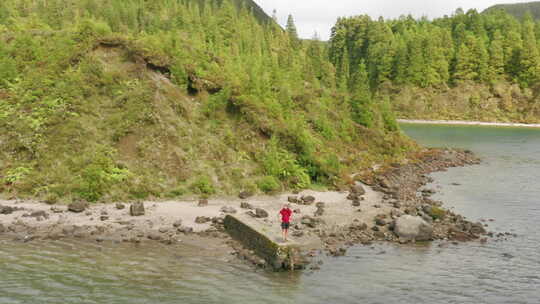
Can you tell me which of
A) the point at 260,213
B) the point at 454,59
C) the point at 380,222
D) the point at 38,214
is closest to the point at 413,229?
the point at 380,222

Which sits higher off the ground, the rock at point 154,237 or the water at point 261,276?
the rock at point 154,237

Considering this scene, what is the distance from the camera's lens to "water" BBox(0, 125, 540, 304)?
2152 centimetres

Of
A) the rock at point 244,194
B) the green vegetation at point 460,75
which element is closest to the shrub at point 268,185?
the rock at point 244,194

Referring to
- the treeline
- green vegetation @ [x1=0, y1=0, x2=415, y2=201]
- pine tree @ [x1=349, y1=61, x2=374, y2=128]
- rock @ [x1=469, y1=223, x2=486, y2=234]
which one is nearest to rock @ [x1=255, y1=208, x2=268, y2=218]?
green vegetation @ [x1=0, y1=0, x2=415, y2=201]

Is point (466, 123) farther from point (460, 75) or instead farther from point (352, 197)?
point (352, 197)

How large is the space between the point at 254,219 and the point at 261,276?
9.61 meters

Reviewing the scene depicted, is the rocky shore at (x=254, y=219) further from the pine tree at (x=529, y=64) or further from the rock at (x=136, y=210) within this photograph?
the pine tree at (x=529, y=64)

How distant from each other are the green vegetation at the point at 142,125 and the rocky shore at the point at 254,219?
258 centimetres

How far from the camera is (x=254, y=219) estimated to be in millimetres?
33594

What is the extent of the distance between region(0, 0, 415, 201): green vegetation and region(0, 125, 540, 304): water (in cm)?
1160

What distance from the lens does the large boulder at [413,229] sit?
104 feet

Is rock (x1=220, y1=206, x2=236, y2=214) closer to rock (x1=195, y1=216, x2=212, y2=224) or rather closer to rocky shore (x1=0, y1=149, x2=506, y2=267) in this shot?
rocky shore (x1=0, y1=149, x2=506, y2=267)

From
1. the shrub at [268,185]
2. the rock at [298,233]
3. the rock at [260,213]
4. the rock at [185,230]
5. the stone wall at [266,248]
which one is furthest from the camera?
the shrub at [268,185]

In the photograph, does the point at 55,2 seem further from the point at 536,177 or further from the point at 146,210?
the point at 536,177
